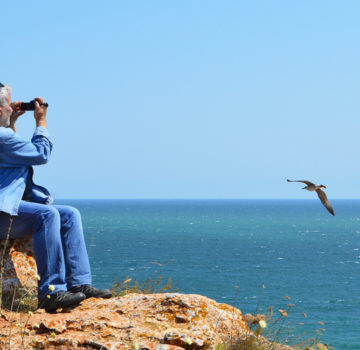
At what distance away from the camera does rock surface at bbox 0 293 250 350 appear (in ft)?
15.5

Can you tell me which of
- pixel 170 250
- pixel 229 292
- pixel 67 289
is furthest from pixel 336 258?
pixel 67 289

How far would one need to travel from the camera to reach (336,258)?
87000 mm

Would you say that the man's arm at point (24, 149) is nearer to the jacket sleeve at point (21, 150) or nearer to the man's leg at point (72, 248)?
the jacket sleeve at point (21, 150)

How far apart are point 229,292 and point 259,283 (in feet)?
25.6

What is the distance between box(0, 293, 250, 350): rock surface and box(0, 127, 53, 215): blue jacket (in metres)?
1.12

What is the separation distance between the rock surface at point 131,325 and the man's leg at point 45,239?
0.33 metres

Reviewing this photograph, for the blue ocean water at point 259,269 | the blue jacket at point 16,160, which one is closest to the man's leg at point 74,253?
the blue jacket at point 16,160

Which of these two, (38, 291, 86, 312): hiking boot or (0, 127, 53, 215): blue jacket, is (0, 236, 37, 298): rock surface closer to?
(38, 291, 86, 312): hiking boot

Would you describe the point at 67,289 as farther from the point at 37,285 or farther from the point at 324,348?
the point at 324,348

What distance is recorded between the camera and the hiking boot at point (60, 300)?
210 inches

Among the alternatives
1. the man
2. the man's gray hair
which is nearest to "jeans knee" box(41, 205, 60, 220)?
the man

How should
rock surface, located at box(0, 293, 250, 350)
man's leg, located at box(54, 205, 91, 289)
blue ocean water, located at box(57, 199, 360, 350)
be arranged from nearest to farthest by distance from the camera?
rock surface, located at box(0, 293, 250, 350)
man's leg, located at box(54, 205, 91, 289)
blue ocean water, located at box(57, 199, 360, 350)

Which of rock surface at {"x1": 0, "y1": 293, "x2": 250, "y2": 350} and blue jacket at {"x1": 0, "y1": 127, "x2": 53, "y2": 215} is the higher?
blue jacket at {"x1": 0, "y1": 127, "x2": 53, "y2": 215}

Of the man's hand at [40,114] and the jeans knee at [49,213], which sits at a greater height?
the man's hand at [40,114]
